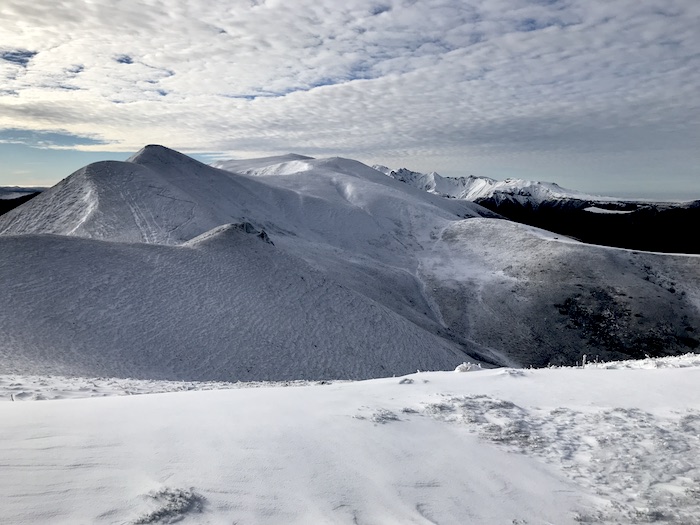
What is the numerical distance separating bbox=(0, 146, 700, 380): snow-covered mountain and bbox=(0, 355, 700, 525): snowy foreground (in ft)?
43.7

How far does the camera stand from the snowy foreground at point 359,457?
4.35m

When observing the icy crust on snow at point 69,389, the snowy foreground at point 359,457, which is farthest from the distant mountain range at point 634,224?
the snowy foreground at point 359,457

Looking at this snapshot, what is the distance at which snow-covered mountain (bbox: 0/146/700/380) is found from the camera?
22.9 metres

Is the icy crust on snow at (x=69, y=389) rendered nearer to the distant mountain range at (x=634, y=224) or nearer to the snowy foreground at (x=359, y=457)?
the snowy foreground at (x=359, y=457)

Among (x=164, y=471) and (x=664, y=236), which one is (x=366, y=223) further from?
(x=664, y=236)

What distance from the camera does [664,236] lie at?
119 m

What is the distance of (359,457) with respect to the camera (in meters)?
5.35

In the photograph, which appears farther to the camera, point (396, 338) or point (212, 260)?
point (212, 260)

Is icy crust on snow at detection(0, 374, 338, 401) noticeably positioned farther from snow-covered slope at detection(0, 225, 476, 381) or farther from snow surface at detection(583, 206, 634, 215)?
snow surface at detection(583, 206, 634, 215)

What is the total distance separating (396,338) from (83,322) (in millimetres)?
16457

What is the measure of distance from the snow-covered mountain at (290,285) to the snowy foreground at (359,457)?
43.7 ft

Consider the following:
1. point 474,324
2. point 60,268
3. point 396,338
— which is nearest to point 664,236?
point 474,324

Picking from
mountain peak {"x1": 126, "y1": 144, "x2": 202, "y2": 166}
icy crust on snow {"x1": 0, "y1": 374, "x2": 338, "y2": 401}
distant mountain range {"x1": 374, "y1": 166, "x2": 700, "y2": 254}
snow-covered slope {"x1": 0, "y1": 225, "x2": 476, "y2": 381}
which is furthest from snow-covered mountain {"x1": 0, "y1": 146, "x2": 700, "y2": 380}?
distant mountain range {"x1": 374, "y1": 166, "x2": 700, "y2": 254}

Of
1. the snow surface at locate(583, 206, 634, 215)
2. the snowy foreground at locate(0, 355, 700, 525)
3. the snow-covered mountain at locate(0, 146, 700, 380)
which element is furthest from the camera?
the snow surface at locate(583, 206, 634, 215)
